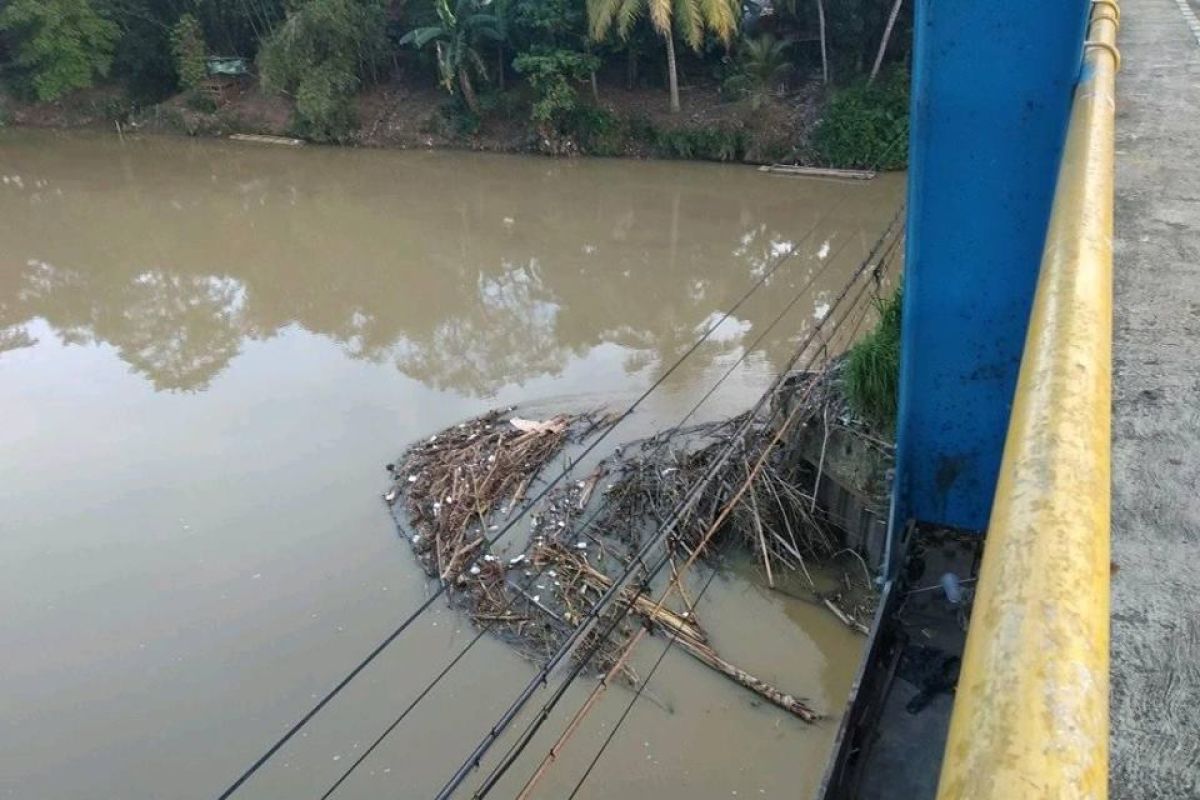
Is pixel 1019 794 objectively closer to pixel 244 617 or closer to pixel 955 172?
pixel 955 172

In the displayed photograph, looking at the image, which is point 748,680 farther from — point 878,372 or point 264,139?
point 264,139

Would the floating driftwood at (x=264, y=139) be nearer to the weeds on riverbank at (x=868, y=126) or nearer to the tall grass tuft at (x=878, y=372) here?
the weeds on riverbank at (x=868, y=126)

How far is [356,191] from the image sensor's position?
14.3m

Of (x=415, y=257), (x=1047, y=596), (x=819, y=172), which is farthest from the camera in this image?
(x=819, y=172)

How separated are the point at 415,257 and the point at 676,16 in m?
5.50

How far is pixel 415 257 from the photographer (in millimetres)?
11344

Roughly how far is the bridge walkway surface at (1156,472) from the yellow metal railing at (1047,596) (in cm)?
47

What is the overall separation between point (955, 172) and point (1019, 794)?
90.5 inches

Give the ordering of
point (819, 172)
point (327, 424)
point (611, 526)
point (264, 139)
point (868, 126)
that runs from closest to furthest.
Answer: point (611, 526) → point (327, 424) → point (868, 126) → point (819, 172) → point (264, 139)

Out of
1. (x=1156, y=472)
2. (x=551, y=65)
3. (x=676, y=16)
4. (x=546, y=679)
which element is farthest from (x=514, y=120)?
(x=1156, y=472)

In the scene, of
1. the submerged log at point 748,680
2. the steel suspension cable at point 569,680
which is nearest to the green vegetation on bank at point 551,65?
the steel suspension cable at point 569,680

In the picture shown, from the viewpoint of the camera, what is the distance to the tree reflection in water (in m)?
8.96

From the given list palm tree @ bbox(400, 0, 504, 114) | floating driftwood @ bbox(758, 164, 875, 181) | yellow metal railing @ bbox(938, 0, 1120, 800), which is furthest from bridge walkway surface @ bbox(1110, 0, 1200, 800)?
palm tree @ bbox(400, 0, 504, 114)

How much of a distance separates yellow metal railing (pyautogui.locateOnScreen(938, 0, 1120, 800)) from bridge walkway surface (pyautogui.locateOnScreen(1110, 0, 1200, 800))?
0.47 metres
